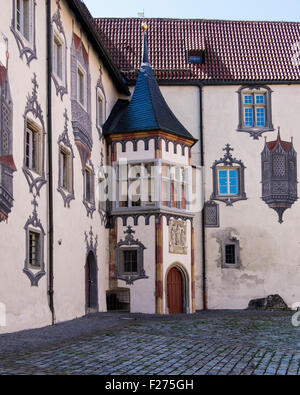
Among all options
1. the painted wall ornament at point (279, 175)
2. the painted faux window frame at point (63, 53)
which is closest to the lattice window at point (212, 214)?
the painted wall ornament at point (279, 175)

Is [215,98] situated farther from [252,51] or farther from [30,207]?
[30,207]

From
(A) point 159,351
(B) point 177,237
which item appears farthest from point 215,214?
(A) point 159,351

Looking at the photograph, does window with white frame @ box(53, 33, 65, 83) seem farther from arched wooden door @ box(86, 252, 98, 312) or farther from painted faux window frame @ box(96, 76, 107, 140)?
arched wooden door @ box(86, 252, 98, 312)

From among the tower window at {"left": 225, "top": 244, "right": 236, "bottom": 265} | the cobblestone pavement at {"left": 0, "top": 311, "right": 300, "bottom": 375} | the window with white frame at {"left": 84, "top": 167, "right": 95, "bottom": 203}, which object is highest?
the window with white frame at {"left": 84, "top": 167, "right": 95, "bottom": 203}

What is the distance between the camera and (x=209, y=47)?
28250 millimetres

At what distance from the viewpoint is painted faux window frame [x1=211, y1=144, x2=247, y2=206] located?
26391 millimetres

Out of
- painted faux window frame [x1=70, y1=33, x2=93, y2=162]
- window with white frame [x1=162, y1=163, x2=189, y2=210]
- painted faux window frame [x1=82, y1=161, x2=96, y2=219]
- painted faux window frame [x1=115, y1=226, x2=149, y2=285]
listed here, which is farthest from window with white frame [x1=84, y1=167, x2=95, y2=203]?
window with white frame [x1=162, y1=163, x2=189, y2=210]

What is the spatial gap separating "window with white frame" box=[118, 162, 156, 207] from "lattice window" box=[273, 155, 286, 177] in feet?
18.3

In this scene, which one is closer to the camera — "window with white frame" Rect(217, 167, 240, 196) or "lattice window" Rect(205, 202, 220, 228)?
"lattice window" Rect(205, 202, 220, 228)

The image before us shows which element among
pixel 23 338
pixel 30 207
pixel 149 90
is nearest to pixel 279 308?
pixel 149 90

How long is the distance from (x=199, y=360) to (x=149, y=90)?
15.7 meters

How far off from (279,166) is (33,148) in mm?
12676

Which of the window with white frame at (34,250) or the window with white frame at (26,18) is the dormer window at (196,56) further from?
the window with white frame at (34,250)

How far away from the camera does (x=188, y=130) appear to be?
2670 centimetres
